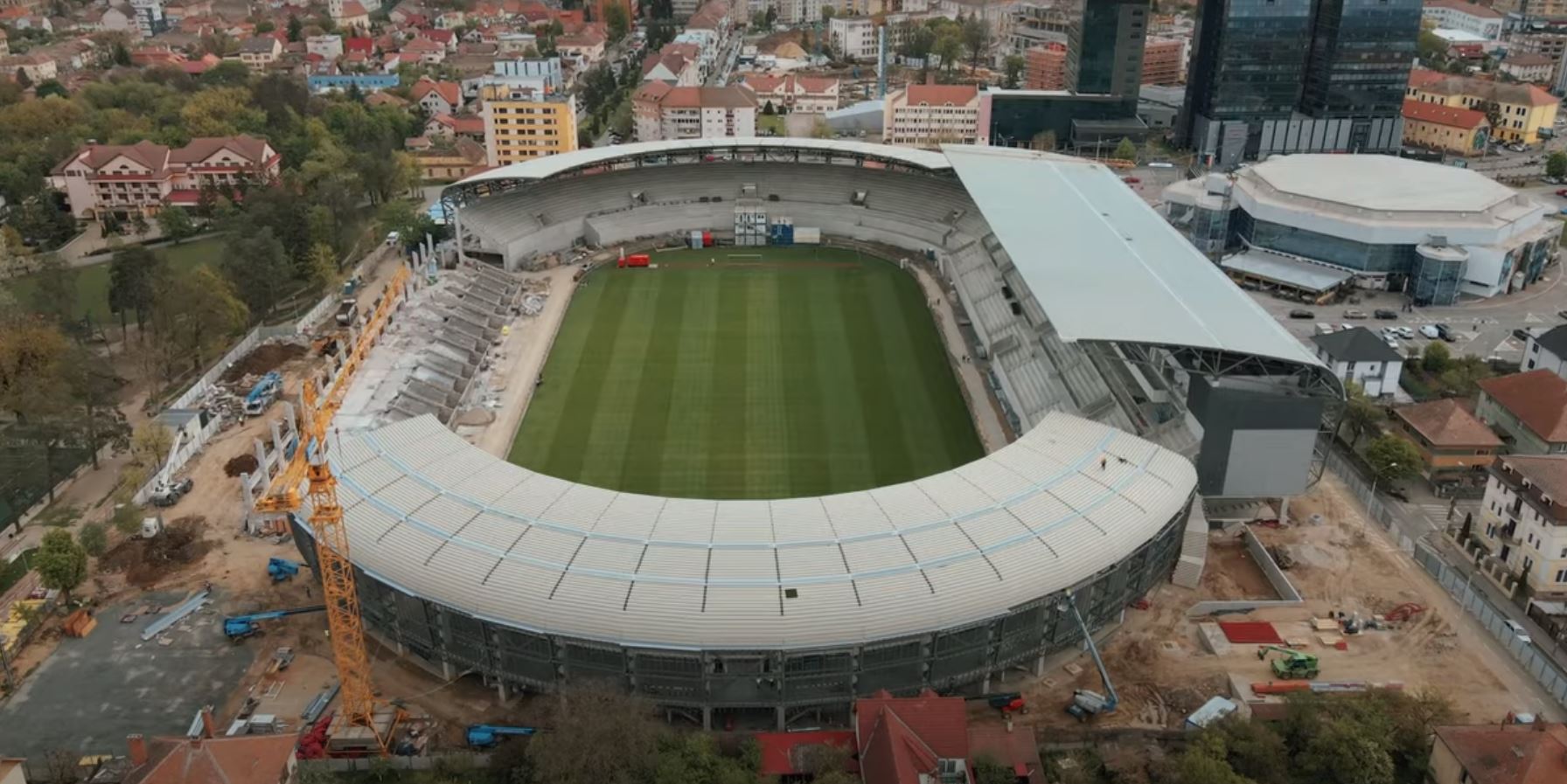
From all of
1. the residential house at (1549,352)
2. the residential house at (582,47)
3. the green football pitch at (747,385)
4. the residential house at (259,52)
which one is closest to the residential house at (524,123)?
the green football pitch at (747,385)

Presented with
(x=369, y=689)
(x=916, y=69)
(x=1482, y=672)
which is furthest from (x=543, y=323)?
(x=916, y=69)

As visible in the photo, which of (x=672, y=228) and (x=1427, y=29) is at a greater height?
(x=1427, y=29)

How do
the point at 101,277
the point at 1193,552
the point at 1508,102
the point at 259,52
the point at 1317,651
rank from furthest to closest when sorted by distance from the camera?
the point at 259,52
the point at 1508,102
the point at 101,277
the point at 1193,552
the point at 1317,651

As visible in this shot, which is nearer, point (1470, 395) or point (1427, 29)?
point (1470, 395)

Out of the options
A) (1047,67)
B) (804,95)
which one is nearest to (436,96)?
(804,95)

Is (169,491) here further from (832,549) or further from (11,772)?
(832,549)

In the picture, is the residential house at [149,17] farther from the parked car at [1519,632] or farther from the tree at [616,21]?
the parked car at [1519,632]

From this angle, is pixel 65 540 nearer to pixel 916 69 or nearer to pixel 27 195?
pixel 27 195
